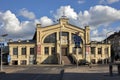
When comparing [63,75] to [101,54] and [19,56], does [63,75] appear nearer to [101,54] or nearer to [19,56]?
[19,56]

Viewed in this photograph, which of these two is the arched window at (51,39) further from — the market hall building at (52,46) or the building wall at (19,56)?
the building wall at (19,56)

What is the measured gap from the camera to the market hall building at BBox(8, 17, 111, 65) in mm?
107500

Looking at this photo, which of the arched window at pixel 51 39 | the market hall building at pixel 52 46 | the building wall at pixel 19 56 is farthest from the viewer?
the arched window at pixel 51 39

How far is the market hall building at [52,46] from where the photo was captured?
107500 mm

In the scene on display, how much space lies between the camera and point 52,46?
108 meters

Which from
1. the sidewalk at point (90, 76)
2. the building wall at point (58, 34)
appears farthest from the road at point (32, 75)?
the building wall at point (58, 34)

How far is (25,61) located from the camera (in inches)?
4242

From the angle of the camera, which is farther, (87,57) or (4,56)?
(4,56)

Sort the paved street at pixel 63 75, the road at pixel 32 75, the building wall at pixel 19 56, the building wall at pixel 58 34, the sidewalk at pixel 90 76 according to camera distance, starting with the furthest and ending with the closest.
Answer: the building wall at pixel 58 34, the building wall at pixel 19 56, the road at pixel 32 75, the paved street at pixel 63 75, the sidewalk at pixel 90 76

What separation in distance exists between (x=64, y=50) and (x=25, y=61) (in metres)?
11.9

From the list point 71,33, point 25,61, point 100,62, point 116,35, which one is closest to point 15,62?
point 25,61

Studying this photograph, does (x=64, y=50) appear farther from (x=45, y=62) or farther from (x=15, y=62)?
(x=15, y=62)

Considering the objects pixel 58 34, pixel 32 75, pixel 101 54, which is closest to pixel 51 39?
pixel 58 34

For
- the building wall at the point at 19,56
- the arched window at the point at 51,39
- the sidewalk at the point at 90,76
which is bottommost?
the sidewalk at the point at 90,76
